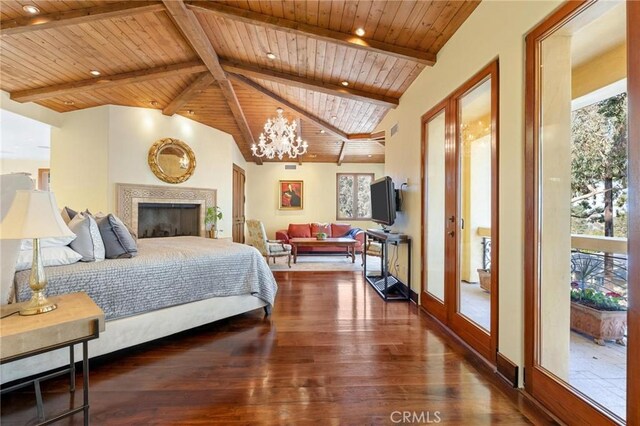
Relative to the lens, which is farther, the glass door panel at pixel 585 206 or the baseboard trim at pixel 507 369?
the baseboard trim at pixel 507 369

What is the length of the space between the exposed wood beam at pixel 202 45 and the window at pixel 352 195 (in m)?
4.12

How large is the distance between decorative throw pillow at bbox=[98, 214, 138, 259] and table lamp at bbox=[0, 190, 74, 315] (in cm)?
78

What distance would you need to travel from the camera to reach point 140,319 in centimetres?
221

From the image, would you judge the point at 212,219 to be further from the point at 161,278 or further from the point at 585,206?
the point at 585,206

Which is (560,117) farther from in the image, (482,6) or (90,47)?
(90,47)

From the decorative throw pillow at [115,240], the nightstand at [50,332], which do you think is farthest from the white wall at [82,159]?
the nightstand at [50,332]

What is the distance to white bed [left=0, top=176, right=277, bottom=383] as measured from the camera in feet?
5.48

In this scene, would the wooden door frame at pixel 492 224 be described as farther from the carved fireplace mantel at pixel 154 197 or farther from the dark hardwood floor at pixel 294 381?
the carved fireplace mantel at pixel 154 197

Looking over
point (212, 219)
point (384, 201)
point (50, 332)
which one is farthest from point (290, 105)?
point (50, 332)

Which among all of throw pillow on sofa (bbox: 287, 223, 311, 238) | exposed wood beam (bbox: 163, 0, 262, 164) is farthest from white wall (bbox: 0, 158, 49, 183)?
throw pillow on sofa (bbox: 287, 223, 311, 238)

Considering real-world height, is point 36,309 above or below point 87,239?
below

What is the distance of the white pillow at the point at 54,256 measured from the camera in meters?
1.84

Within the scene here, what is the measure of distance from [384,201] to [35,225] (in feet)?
12.1

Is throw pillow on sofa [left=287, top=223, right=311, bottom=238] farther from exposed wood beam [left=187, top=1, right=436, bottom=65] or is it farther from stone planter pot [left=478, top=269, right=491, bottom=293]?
stone planter pot [left=478, top=269, right=491, bottom=293]
